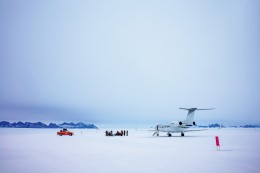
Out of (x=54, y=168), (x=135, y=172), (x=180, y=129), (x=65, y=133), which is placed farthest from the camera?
(x=65, y=133)

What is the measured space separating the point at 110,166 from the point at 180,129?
39515 millimetres

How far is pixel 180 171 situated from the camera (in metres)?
12.5

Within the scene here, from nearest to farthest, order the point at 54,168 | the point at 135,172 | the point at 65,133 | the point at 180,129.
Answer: the point at 135,172
the point at 54,168
the point at 180,129
the point at 65,133

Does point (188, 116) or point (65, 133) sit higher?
point (188, 116)

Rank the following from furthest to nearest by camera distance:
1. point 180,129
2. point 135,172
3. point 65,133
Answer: point 65,133, point 180,129, point 135,172

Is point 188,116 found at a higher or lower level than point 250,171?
higher

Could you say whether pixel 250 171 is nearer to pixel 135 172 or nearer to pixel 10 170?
pixel 135 172

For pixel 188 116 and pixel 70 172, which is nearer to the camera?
pixel 70 172

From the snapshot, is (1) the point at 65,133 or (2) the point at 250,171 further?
(1) the point at 65,133

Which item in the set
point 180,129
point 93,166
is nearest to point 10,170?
point 93,166

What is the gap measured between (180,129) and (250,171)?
39832mm

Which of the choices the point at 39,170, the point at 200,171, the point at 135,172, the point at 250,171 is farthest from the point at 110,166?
the point at 250,171

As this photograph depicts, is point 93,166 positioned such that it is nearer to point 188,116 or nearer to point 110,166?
point 110,166

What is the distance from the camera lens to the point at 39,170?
12695mm
